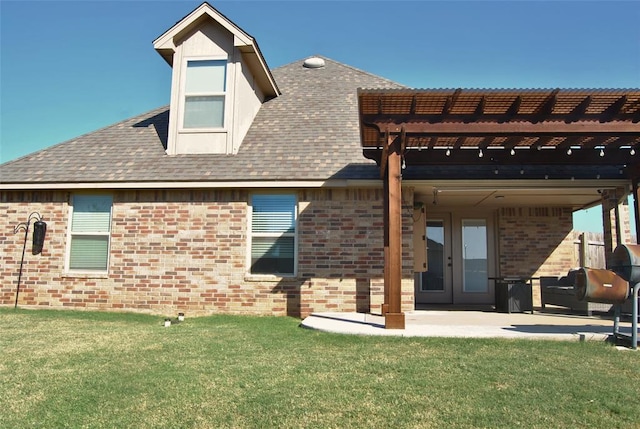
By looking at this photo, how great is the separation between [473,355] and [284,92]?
9.56m

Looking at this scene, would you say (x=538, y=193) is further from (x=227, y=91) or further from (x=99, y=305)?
(x=99, y=305)

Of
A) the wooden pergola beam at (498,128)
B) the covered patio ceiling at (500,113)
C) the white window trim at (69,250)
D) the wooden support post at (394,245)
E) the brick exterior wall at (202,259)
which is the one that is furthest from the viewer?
the white window trim at (69,250)

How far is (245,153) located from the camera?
10484mm

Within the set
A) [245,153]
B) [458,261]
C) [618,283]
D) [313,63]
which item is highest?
[313,63]

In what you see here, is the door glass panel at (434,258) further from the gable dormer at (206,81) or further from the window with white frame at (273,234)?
the gable dormer at (206,81)

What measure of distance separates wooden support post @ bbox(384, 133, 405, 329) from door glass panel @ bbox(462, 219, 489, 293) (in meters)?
5.35

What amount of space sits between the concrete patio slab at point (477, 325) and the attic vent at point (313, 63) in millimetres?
8285

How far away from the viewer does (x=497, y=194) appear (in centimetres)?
1006

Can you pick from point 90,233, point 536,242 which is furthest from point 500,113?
point 90,233

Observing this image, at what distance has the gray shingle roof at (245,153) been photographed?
32.2ft

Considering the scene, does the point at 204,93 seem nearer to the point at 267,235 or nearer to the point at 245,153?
the point at 245,153

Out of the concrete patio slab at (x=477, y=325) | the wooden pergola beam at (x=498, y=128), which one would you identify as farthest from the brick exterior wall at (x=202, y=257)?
the wooden pergola beam at (x=498, y=128)

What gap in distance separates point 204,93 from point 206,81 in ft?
1.05

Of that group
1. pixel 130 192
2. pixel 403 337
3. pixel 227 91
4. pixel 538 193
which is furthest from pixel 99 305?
pixel 538 193
